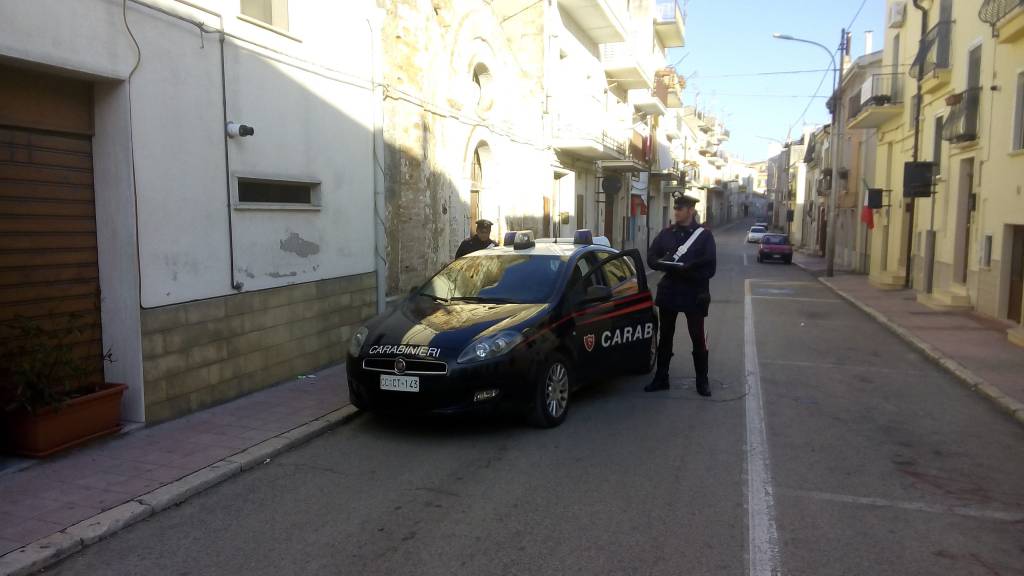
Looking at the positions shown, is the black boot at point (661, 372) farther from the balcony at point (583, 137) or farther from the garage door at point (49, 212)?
the balcony at point (583, 137)

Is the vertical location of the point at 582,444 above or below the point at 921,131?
below

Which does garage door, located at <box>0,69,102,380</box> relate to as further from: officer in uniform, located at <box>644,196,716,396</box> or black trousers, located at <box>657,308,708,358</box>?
black trousers, located at <box>657,308,708,358</box>

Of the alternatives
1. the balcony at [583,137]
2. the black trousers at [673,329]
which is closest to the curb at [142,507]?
the black trousers at [673,329]

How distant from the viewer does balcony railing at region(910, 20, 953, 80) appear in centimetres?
1823

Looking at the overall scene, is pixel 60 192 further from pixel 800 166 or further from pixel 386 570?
pixel 800 166

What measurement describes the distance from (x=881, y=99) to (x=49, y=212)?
25020 millimetres

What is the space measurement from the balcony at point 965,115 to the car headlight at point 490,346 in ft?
47.7

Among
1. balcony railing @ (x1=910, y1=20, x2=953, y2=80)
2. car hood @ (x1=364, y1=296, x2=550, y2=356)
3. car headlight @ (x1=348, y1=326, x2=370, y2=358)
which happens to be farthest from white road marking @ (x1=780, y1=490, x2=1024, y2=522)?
balcony railing @ (x1=910, y1=20, x2=953, y2=80)

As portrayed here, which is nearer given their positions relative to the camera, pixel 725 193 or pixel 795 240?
pixel 795 240

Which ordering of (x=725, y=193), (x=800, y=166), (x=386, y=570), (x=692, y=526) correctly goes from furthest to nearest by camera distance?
(x=725, y=193), (x=800, y=166), (x=692, y=526), (x=386, y=570)

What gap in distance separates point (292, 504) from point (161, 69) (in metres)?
4.17

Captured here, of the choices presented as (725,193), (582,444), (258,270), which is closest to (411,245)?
(258,270)

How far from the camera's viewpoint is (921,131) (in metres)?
21.3

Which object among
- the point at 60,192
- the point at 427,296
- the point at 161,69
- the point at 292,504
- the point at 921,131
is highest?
the point at 921,131
